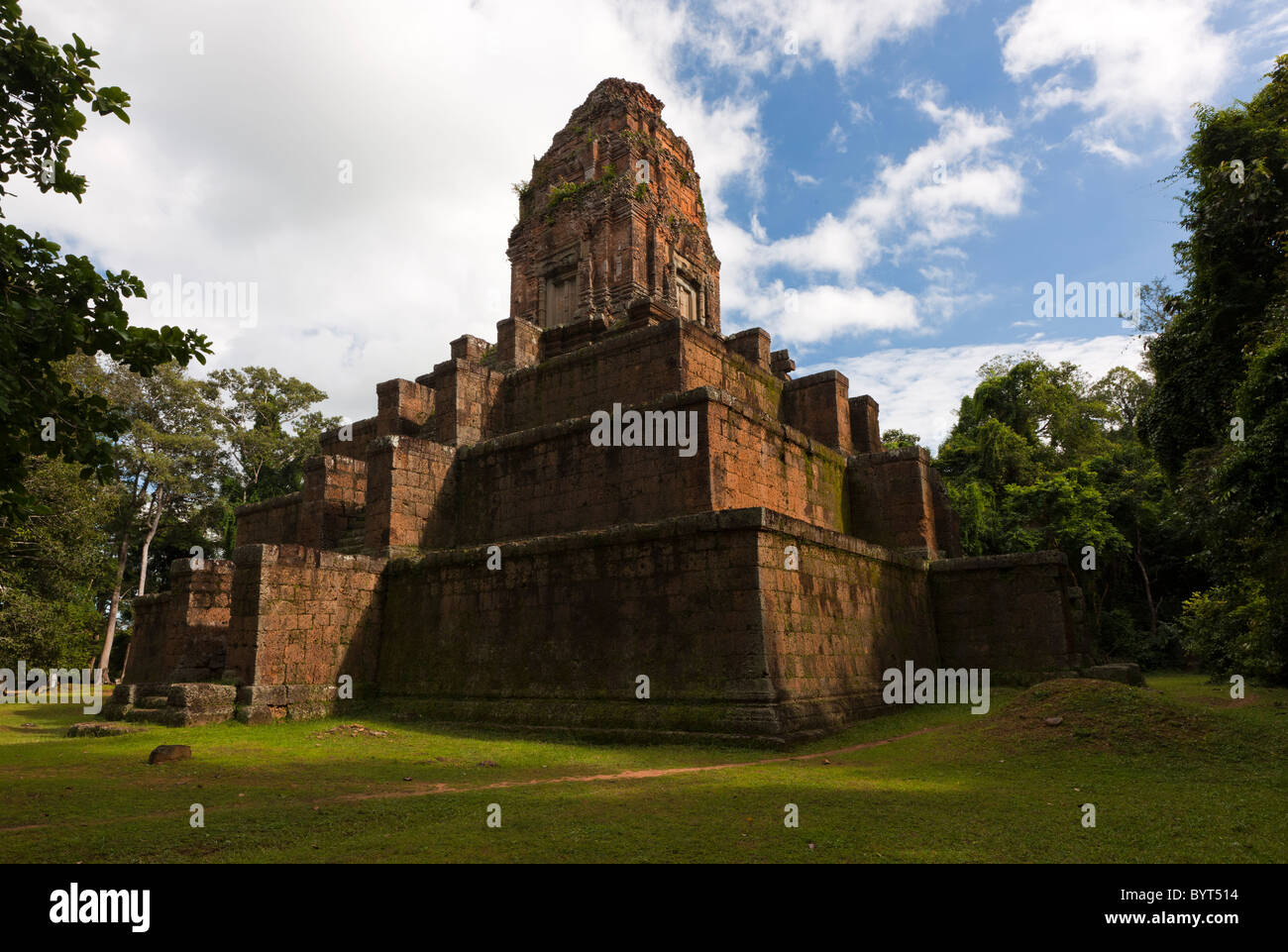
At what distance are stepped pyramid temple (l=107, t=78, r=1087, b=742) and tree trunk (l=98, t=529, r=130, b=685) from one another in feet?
66.0

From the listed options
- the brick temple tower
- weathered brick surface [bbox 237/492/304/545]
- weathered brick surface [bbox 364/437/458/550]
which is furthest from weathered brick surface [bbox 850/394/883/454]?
weathered brick surface [bbox 237/492/304/545]

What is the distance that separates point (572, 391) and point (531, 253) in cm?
813

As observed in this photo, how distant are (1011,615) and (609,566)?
877cm

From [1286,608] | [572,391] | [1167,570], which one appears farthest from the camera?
[1167,570]

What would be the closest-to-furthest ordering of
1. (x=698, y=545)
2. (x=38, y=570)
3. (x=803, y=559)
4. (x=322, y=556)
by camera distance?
(x=698, y=545) → (x=803, y=559) → (x=322, y=556) → (x=38, y=570)

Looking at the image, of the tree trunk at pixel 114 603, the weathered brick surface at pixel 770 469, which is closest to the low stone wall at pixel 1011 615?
the weathered brick surface at pixel 770 469

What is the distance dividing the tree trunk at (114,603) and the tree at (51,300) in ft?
109

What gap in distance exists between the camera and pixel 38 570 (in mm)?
22906

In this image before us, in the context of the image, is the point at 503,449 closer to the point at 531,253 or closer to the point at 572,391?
the point at 572,391

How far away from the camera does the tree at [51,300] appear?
571 centimetres

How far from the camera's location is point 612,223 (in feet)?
71.0

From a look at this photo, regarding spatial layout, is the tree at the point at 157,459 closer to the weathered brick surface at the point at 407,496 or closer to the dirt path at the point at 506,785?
the weathered brick surface at the point at 407,496

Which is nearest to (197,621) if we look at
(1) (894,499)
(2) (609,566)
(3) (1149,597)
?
(2) (609,566)

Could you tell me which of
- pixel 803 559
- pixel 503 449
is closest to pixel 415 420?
pixel 503 449
